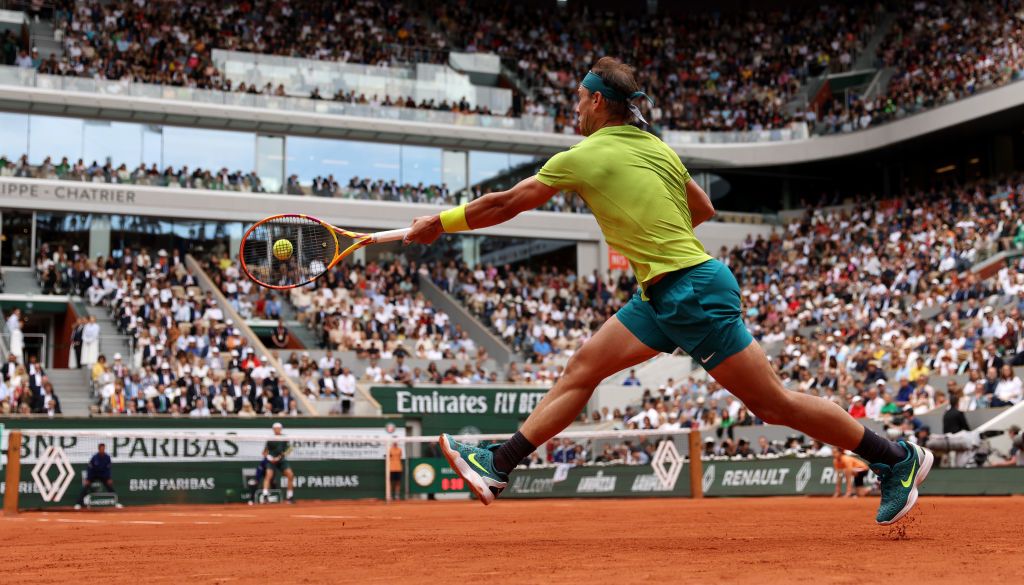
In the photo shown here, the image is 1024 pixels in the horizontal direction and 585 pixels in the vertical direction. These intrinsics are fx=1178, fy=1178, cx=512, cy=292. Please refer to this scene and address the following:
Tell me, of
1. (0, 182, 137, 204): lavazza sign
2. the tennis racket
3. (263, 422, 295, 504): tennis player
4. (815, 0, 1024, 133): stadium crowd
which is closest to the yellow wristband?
the tennis racket

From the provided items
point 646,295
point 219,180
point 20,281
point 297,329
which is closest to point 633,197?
point 646,295

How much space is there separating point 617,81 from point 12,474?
596 inches

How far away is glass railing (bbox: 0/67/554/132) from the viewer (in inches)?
1436

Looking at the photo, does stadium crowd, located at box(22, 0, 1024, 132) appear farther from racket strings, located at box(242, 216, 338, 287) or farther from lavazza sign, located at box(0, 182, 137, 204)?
racket strings, located at box(242, 216, 338, 287)

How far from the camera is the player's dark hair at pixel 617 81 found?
647 cm

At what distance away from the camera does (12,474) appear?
60.4 ft

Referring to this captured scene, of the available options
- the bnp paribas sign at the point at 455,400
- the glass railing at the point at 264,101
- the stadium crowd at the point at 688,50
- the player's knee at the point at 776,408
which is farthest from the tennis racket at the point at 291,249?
the stadium crowd at the point at 688,50

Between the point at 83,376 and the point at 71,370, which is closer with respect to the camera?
the point at 83,376

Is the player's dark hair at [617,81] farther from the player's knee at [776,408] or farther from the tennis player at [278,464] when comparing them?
the tennis player at [278,464]

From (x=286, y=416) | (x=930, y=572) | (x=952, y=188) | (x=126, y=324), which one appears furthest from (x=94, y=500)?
(x=952, y=188)

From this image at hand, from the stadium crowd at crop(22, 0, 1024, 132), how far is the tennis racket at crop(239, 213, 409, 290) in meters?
32.1

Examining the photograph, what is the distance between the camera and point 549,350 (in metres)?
35.6

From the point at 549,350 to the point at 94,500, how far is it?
16.9 m

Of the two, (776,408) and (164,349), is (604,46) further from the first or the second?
(776,408)
